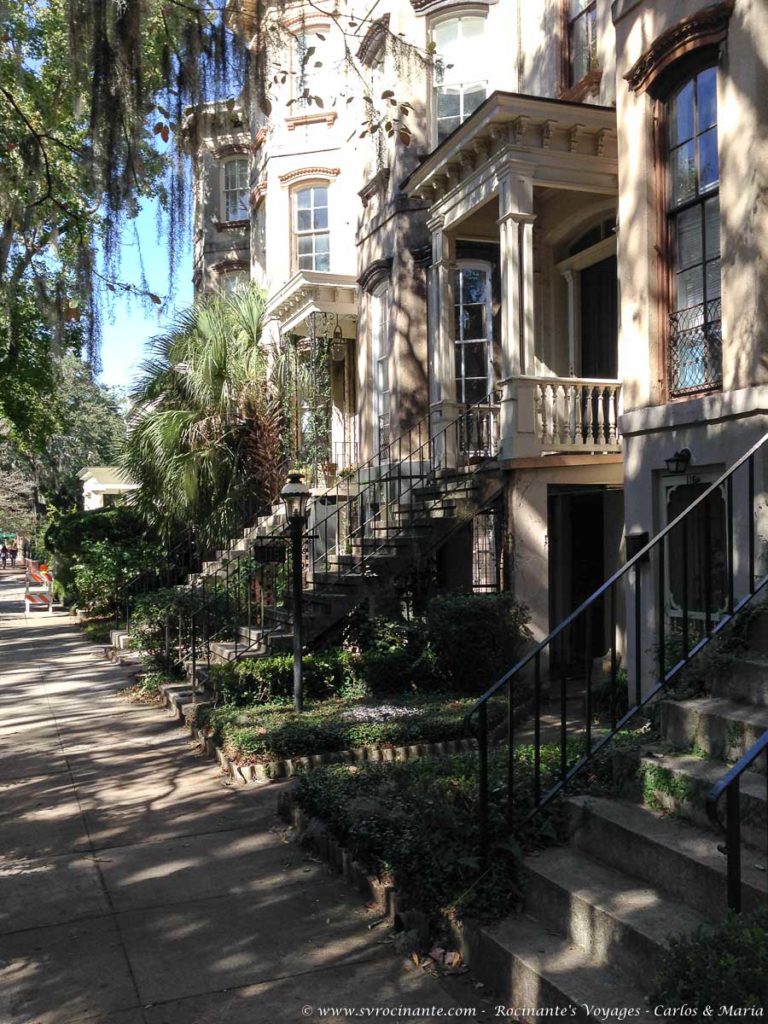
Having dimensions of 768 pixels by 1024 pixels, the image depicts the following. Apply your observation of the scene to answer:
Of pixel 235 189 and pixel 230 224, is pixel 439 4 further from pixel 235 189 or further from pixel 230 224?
pixel 235 189

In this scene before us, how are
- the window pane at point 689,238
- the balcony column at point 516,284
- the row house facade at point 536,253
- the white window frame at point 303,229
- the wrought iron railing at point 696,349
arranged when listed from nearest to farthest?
the row house facade at point 536,253, the wrought iron railing at point 696,349, the window pane at point 689,238, the balcony column at point 516,284, the white window frame at point 303,229

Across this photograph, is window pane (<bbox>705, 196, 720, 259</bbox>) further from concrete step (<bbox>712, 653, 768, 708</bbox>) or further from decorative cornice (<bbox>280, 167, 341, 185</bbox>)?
decorative cornice (<bbox>280, 167, 341, 185</bbox>)

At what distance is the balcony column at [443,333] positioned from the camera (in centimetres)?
1284

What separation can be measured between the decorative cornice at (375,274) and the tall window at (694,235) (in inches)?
292

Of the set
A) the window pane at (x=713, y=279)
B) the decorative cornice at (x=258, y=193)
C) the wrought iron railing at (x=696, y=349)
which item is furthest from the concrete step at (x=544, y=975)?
the decorative cornice at (x=258, y=193)

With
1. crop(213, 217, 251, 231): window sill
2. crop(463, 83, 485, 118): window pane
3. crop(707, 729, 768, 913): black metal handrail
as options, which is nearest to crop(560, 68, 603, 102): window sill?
crop(463, 83, 485, 118): window pane

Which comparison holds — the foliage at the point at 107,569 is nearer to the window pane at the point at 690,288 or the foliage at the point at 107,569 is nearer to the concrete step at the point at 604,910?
the window pane at the point at 690,288

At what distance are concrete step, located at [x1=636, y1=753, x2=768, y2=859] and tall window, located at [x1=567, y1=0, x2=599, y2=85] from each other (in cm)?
969

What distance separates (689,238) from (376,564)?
5.27 m

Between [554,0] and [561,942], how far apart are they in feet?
39.5

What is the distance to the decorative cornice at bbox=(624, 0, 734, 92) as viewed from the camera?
7.28 metres

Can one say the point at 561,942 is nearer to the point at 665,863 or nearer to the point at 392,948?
the point at 665,863

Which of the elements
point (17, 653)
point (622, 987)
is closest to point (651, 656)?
point (622, 987)

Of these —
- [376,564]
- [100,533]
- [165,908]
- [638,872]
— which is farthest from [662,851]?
[100,533]
